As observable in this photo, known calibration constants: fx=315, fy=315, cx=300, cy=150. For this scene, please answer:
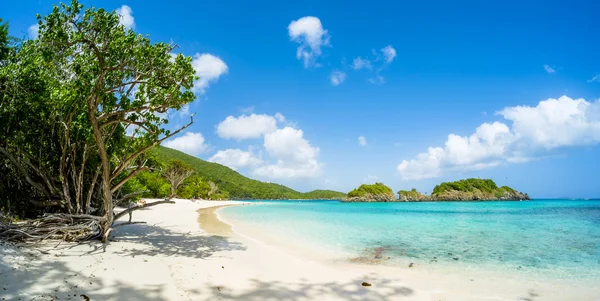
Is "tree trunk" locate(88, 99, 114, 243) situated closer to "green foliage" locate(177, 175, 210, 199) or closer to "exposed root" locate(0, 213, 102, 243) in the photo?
"exposed root" locate(0, 213, 102, 243)

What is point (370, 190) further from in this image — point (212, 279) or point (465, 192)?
point (212, 279)

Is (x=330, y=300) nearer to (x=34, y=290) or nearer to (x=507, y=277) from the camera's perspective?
(x=34, y=290)

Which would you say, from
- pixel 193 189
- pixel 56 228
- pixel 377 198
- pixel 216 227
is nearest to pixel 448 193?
pixel 377 198

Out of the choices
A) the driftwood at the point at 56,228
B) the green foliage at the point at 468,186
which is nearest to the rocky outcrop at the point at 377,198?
the green foliage at the point at 468,186

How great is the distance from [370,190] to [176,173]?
78.5 metres

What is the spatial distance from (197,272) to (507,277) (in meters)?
7.47

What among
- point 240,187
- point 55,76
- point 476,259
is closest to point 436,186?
point 240,187

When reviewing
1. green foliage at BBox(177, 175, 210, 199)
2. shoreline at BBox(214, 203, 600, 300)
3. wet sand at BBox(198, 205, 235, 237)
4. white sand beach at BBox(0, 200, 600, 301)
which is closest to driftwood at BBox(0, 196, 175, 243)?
white sand beach at BBox(0, 200, 600, 301)

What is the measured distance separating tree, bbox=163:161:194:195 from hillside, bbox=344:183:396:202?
75.2m

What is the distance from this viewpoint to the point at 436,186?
11875cm

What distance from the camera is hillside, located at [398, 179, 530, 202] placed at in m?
112

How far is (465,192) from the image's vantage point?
112m

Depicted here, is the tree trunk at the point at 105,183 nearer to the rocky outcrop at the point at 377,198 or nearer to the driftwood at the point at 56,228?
the driftwood at the point at 56,228

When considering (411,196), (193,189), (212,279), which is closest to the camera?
(212,279)
